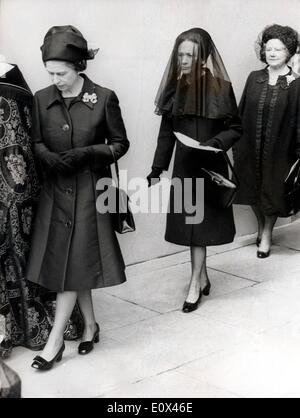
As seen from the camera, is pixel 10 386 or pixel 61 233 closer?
pixel 10 386

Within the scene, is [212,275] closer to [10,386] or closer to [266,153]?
[266,153]

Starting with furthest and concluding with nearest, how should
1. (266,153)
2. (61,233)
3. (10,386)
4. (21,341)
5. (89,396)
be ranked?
1. (266,153)
2. (21,341)
3. (61,233)
4. (89,396)
5. (10,386)

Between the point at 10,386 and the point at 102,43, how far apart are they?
8.94 ft

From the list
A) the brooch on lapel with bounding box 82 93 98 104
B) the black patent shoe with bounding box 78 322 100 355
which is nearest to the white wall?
the brooch on lapel with bounding box 82 93 98 104

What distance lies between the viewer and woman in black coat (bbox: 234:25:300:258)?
5953 mm

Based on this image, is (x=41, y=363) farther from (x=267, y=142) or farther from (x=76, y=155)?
(x=267, y=142)

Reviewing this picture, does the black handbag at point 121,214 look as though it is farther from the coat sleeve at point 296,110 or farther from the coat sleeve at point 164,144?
the coat sleeve at point 296,110

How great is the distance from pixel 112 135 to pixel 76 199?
379mm

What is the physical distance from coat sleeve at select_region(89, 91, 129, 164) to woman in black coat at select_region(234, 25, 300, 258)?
2.25 m

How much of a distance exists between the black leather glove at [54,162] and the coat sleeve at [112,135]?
0.17 m

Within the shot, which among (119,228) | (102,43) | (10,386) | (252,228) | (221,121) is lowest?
(252,228)

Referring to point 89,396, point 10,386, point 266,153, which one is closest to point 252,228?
point 266,153

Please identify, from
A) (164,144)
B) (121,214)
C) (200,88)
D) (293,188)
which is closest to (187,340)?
(121,214)

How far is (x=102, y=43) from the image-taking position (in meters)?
5.34
